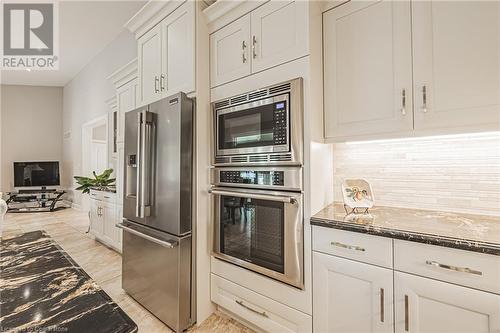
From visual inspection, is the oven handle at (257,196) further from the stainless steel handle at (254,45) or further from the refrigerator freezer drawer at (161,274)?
the stainless steel handle at (254,45)

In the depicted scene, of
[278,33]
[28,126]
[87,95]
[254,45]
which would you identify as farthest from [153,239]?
[28,126]

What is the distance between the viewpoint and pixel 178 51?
6.36 ft

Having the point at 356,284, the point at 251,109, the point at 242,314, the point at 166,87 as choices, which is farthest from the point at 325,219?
the point at 166,87

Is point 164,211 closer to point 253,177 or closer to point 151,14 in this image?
point 253,177

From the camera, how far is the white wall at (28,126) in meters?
6.52

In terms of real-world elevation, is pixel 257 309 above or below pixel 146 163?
below

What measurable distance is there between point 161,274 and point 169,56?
1.77m

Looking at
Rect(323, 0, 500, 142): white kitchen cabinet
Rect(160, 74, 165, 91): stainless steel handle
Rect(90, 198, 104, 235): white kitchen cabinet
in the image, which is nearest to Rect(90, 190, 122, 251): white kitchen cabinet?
Rect(90, 198, 104, 235): white kitchen cabinet

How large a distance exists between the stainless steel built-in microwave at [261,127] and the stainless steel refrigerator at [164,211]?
255mm

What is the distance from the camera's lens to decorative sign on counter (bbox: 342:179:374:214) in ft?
4.91

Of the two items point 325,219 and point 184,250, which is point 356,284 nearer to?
point 325,219

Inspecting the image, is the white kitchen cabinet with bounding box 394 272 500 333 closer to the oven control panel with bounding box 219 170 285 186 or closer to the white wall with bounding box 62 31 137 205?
the oven control panel with bounding box 219 170 285 186

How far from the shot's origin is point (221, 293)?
1.86m

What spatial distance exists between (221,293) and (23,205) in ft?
24.6
